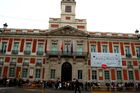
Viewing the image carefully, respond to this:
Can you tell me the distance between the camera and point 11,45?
33.3 m

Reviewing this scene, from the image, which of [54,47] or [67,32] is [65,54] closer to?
[54,47]

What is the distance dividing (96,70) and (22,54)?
45.8ft

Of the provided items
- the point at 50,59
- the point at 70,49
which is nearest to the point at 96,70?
the point at 70,49

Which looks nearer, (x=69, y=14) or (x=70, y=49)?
(x=70, y=49)

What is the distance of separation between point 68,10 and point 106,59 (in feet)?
41.3

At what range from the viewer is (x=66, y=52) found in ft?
108

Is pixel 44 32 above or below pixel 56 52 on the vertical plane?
above

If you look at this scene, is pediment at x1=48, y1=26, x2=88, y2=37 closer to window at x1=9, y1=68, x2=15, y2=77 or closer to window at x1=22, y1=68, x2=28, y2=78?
window at x1=22, y1=68, x2=28, y2=78

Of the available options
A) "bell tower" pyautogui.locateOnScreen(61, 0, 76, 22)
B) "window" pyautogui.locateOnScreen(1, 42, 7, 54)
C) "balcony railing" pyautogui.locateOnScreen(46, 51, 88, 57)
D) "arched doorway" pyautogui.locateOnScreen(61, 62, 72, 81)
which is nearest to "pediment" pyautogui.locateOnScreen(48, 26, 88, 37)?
"bell tower" pyautogui.locateOnScreen(61, 0, 76, 22)

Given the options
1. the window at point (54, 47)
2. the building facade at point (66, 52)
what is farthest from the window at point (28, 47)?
the window at point (54, 47)

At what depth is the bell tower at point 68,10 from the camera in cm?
3531

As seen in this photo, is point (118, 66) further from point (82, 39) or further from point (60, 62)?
point (60, 62)

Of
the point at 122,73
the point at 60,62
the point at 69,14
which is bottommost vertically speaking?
the point at 122,73

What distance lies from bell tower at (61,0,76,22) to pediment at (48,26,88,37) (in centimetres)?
232
